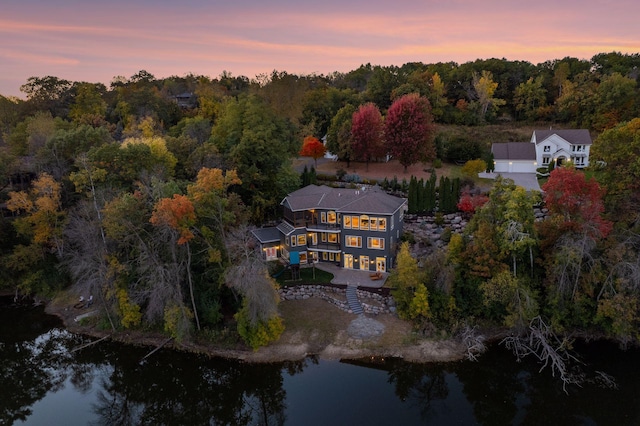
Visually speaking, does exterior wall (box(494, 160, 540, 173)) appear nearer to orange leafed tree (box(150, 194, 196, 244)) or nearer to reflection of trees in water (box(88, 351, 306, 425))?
reflection of trees in water (box(88, 351, 306, 425))

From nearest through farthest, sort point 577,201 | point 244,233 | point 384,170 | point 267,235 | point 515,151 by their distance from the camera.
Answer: point 577,201 → point 244,233 → point 267,235 → point 515,151 → point 384,170

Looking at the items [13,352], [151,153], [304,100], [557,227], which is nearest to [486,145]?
[304,100]

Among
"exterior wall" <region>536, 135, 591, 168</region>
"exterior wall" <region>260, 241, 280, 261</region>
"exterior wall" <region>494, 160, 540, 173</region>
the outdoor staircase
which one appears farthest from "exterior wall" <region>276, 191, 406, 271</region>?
"exterior wall" <region>536, 135, 591, 168</region>

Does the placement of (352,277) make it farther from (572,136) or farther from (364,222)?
(572,136)

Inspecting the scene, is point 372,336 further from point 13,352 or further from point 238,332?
point 13,352

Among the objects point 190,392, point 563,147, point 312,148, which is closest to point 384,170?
point 312,148
